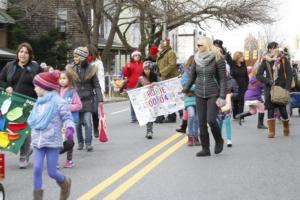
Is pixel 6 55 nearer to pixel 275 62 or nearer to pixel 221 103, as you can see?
pixel 275 62

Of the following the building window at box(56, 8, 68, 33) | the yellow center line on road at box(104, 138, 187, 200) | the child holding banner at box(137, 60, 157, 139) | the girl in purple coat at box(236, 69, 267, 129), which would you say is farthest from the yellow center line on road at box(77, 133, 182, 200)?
the building window at box(56, 8, 68, 33)

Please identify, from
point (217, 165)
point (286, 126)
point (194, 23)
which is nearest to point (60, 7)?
point (194, 23)

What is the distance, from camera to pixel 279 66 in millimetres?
12383

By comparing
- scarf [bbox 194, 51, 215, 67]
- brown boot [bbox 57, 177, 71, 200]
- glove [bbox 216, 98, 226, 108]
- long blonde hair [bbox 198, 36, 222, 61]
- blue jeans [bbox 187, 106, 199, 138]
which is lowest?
brown boot [bbox 57, 177, 71, 200]

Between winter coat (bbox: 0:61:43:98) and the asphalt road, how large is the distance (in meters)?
1.12

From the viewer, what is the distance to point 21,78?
9.55m

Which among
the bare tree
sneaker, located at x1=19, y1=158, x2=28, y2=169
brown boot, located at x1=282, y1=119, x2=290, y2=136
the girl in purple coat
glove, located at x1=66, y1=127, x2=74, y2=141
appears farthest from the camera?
the bare tree

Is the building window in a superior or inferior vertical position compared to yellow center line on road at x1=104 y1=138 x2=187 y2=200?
superior

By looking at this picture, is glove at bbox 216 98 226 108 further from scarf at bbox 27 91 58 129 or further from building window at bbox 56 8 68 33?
building window at bbox 56 8 68 33

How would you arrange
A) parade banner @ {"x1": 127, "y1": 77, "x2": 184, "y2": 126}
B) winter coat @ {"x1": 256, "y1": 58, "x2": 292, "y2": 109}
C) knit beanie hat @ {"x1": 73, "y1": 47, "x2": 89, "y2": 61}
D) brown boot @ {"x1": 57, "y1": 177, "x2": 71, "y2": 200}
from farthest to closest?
parade banner @ {"x1": 127, "y1": 77, "x2": 184, "y2": 126} < winter coat @ {"x1": 256, "y1": 58, "x2": 292, "y2": 109} < knit beanie hat @ {"x1": 73, "y1": 47, "x2": 89, "y2": 61} < brown boot @ {"x1": 57, "y1": 177, "x2": 71, "y2": 200}

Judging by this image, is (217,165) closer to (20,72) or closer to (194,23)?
(20,72)

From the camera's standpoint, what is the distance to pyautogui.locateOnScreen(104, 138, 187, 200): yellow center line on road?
7.40 m

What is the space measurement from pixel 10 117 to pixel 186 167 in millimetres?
2469

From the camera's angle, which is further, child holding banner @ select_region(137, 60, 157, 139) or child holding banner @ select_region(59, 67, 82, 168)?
child holding banner @ select_region(137, 60, 157, 139)
